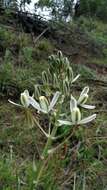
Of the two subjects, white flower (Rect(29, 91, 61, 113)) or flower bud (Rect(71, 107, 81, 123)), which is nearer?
flower bud (Rect(71, 107, 81, 123))

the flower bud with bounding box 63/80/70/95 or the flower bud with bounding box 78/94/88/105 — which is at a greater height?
the flower bud with bounding box 63/80/70/95

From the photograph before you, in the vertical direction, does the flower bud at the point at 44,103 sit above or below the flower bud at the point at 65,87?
below

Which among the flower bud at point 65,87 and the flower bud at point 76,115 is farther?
the flower bud at point 65,87

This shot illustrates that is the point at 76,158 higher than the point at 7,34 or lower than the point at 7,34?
lower

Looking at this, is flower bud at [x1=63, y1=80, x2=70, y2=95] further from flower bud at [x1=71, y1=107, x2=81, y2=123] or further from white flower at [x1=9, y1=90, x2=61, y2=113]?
flower bud at [x1=71, y1=107, x2=81, y2=123]

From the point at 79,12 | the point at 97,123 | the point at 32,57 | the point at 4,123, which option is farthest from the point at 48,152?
the point at 79,12

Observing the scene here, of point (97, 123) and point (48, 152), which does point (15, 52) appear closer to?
point (97, 123)

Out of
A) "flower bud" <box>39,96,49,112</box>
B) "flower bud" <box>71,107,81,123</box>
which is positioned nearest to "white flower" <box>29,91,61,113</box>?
"flower bud" <box>39,96,49,112</box>

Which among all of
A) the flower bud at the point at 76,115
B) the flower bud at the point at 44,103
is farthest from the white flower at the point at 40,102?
the flower bud at the point at 76,115

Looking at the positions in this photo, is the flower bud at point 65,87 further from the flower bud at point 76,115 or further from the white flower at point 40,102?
the flower bud at point 76,115

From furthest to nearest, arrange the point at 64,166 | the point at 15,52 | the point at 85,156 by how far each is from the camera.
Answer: the point at 15,52
the point at 85,156
the point at 64,166

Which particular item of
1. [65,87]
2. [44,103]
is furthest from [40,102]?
[65,87]
